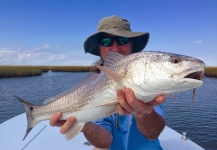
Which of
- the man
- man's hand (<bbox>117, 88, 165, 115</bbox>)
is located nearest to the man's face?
the man

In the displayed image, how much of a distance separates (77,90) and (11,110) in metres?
15.8

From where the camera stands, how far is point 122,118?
344 cm

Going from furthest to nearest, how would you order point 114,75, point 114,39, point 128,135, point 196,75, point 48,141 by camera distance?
point 48,141 < point 114,39 < point 128,135 < point 114,75 < point 196,75

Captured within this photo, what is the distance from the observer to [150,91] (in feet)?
7.28

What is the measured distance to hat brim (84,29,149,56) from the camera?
356cm

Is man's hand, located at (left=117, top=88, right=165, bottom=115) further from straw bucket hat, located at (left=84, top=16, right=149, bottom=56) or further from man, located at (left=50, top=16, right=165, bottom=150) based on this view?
straw bucket hat, located at (left=84, top=16, right=149, bottom=56)

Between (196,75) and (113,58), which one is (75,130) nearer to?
(113,58)

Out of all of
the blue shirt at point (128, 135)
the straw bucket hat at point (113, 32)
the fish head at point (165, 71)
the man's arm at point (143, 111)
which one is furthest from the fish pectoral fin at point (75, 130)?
the straw bucket hat at point (113, 32)

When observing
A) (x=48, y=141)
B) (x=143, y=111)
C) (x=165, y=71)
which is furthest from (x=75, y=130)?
(x=48, y=141)

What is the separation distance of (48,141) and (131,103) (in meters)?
3.18

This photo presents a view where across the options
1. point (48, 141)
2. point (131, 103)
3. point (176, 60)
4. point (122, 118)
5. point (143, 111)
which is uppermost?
point (176, 60)

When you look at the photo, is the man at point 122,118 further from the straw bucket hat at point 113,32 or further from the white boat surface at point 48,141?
the white boat surface at point 48,141

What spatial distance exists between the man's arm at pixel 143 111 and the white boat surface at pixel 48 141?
71.8 inches

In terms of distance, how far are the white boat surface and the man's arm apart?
1825mm
